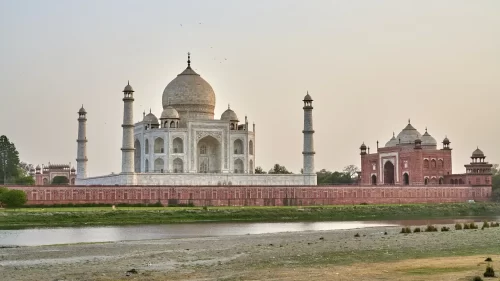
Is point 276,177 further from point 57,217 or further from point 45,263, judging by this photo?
point 45,263

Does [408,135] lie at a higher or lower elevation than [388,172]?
higher

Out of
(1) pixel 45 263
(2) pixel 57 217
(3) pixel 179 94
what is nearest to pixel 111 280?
(1) pixel 45 263

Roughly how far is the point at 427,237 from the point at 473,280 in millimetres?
10982

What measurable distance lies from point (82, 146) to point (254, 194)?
13.7 meters

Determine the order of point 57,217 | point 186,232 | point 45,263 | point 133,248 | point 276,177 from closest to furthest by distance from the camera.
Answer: point 45,263 → point 133,248 → point 186,232 → point 57,217 → point 276,177

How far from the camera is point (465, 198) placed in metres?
61.4

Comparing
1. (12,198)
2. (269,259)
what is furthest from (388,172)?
(269,259)

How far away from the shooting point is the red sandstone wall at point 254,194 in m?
48.6

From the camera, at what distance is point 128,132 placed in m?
53.1

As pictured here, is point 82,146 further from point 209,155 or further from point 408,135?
point 408,135

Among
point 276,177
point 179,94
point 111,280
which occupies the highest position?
point 179,94

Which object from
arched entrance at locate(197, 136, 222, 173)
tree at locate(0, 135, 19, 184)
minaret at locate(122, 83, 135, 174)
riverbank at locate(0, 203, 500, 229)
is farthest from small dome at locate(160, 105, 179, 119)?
tree at locate(0, 135, 19, 184)

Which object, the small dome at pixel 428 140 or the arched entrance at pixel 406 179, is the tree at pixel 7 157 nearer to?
the arched entrance at pixel 406 179

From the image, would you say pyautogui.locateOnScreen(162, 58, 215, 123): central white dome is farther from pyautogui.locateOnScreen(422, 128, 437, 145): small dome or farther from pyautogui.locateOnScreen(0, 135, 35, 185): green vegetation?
pyautogui.locateOnScreen(422, 128, 437, 145): small dome
